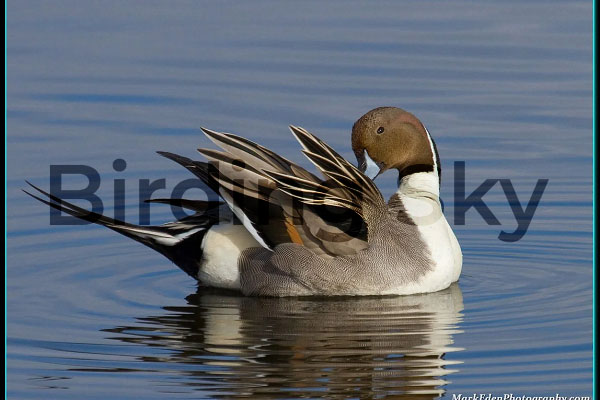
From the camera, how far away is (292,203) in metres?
9.76

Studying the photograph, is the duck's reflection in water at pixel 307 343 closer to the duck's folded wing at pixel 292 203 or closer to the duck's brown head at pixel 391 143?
the duck's folded wing at pixel 292 203

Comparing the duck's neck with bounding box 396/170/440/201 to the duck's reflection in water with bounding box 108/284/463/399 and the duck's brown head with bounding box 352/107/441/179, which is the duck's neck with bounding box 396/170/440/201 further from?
the duck's reflection in water with bounding box 108/284/463/399

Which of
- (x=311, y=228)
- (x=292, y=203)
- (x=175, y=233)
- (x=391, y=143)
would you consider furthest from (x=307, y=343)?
(x=391, y=143)

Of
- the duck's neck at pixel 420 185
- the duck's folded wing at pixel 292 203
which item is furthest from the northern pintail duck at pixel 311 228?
the duck's neck at pixel 420 185

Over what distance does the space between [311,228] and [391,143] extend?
92 cm

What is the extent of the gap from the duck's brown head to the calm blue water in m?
0.94

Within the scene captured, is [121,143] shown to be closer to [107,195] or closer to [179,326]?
[107,195]

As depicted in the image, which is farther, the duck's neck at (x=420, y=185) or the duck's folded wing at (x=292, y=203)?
the duck's neck at (x=420, y=185)

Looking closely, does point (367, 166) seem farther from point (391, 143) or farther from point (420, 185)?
point (420, 185)

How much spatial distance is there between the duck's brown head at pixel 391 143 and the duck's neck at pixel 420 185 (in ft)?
0.12

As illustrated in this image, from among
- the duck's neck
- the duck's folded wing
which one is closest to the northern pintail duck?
the duck's folded wing

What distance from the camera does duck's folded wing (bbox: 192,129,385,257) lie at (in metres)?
9.70

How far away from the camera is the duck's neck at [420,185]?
10.3m

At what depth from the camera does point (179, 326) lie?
30.4 ft
